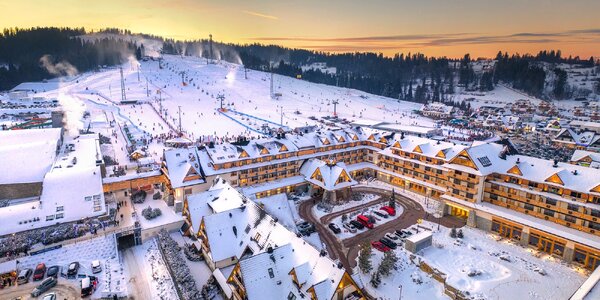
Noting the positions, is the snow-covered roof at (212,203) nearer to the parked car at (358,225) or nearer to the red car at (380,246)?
the parked car at (358,225)

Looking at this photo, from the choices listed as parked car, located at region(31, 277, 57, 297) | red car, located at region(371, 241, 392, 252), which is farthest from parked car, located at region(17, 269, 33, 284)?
red car, located at region(371, 241, 392, 252)

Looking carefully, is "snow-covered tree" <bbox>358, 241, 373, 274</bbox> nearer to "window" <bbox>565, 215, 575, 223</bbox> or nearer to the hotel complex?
the hotel complex

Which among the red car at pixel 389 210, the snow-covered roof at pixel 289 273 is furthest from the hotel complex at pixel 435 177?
the snow-covered roof at pixel 289 273

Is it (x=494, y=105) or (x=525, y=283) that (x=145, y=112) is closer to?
(x=525, y=283)

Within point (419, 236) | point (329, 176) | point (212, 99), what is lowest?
point (419, 236)

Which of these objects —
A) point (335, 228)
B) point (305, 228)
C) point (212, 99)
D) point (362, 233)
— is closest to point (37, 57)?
point (212, 99)

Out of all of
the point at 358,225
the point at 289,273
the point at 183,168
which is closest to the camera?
the point at 289,273

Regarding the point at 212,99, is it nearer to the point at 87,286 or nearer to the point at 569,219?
the point at 87,286
